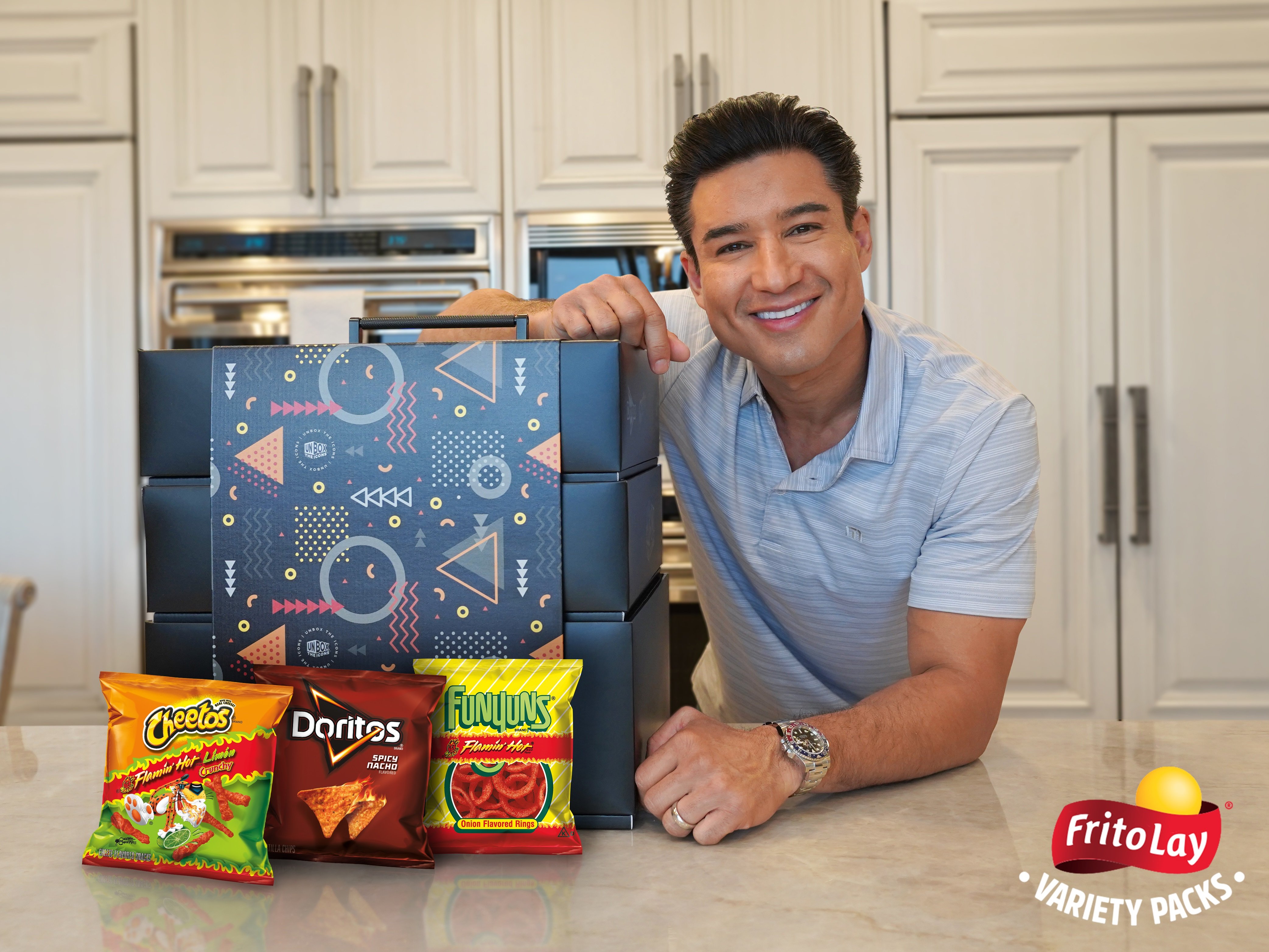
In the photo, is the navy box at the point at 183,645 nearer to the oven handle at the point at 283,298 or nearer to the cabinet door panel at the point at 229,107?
the oven handle at the point at 283,298

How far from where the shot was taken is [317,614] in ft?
2.10

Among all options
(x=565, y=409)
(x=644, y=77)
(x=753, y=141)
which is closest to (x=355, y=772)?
(x=565, y=409)

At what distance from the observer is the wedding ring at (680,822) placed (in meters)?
0.62

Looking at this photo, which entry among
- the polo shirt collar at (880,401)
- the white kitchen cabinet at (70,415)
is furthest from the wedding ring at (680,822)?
the white kitchen cabinet at (70,415)

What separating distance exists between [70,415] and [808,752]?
6.74 ft

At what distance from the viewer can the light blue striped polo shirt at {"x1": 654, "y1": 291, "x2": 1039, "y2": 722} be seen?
3.20ft

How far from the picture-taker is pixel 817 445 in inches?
45.2

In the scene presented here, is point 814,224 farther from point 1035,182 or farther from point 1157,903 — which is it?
point 1035,182

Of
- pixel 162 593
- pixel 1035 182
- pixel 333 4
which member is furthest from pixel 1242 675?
pixel 333 4

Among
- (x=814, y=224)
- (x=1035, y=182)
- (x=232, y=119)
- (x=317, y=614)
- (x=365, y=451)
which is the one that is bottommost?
(x=317, y=614)

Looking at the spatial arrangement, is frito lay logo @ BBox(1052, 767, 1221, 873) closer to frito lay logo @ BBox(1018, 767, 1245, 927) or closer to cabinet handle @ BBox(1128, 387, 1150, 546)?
frito lay logo @ BBox(1018, 767, 1245, 927)

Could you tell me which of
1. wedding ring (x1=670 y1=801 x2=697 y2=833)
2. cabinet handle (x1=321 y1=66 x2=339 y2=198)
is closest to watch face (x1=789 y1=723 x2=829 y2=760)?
wedding ring (x1=670 y1=801 x2=697 y2=833)

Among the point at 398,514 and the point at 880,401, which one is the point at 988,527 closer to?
the point at 880,401

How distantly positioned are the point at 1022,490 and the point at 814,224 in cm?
35
